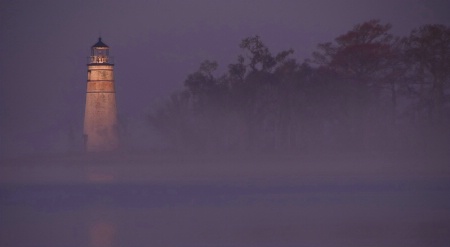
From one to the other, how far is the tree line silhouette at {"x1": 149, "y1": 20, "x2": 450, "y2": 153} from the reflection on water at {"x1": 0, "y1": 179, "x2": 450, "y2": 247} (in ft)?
30.8

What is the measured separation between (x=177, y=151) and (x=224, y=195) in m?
21.8

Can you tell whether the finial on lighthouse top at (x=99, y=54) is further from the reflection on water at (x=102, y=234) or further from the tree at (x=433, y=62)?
the reflection on water at (x=102, y=234)

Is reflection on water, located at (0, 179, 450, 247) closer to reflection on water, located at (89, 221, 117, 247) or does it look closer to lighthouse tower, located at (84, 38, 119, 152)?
reflection on water, located at (89, 221, 117, 247)

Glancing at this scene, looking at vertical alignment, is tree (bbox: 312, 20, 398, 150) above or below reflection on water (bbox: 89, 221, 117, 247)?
above

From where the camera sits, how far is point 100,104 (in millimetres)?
56594

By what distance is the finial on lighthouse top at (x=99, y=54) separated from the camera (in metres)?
57.1

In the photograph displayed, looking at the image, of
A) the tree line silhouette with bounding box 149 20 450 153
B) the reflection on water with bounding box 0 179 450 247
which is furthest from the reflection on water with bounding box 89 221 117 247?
the tree line silhouette with bounding box 149 20 450 153

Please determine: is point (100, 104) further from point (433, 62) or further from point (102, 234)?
point (102, 234)

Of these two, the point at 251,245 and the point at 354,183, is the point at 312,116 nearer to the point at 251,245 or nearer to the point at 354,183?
the point at 354,183

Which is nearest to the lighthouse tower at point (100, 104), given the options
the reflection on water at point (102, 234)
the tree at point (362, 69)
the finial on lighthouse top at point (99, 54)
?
the finial on lighthouse top at point (99, 54)

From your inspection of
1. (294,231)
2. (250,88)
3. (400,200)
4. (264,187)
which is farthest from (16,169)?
(294,231)

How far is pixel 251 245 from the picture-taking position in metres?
25.4

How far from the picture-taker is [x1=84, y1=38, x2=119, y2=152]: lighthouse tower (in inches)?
2228

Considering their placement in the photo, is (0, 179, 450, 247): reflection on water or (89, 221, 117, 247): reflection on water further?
(0, 179, 450, 247): reflection on water
